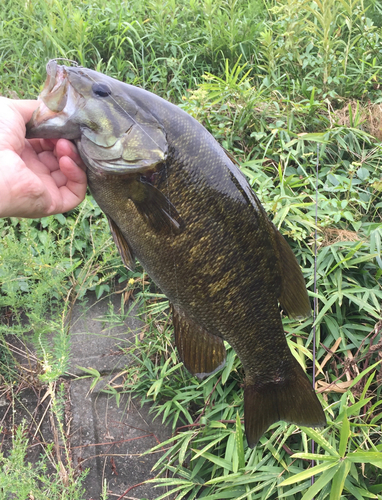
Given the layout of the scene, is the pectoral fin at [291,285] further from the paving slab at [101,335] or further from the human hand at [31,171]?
the paving slab at [101,335]

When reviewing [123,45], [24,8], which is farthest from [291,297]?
[24,8]

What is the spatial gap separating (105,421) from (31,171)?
171cm

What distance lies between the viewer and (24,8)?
160 inches

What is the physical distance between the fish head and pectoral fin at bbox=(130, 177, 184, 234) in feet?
0.20

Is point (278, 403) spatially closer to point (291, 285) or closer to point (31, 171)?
point (291, 285)

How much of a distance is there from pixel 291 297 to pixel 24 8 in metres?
3.96

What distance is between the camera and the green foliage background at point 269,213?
84.3 inches

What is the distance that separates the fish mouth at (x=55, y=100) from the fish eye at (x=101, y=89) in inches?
2.4

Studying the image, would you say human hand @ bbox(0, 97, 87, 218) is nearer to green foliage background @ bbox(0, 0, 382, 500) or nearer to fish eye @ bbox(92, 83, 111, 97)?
fish eye @ bbox(92, 83, 111, 97)

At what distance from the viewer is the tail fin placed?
1640 mm

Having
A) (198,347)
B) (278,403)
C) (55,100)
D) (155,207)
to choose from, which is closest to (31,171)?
(55,100)

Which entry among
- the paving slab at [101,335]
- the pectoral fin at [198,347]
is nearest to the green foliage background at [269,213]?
the paving slab at [101,335]

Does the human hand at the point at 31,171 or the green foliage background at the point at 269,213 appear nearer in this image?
the human hand at the point at 31,171

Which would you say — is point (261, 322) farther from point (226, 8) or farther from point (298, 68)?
point (226, 8)
